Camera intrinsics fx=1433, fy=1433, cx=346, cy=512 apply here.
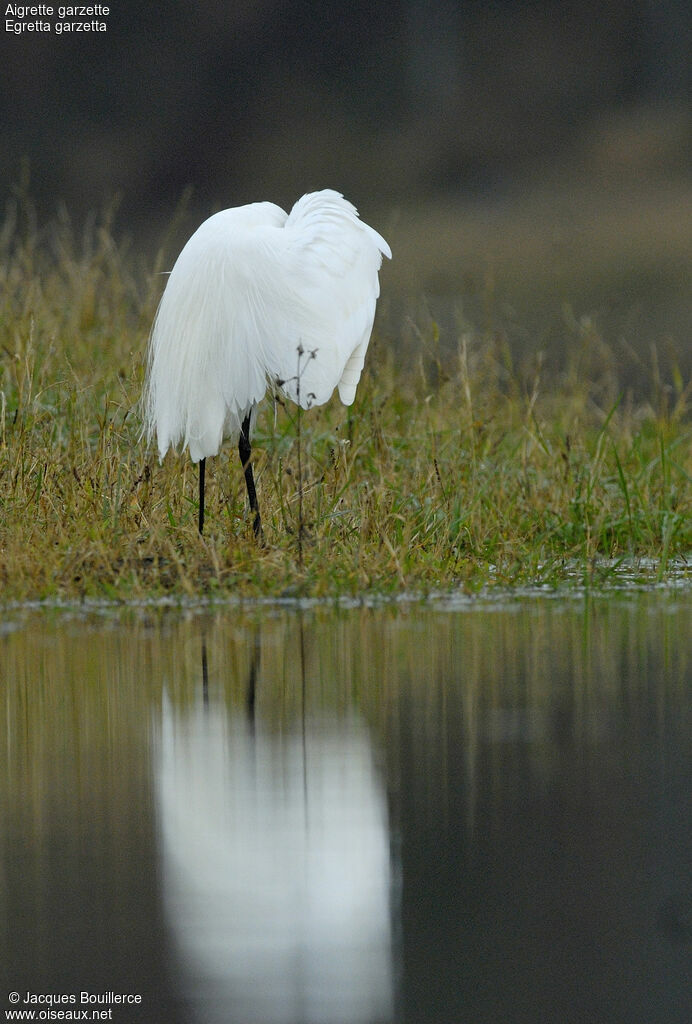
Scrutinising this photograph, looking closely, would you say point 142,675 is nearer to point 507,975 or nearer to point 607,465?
point 507,975

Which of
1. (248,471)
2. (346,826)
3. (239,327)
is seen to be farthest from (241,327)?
(346,826)

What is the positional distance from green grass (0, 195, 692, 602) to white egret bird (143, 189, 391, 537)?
0.36m

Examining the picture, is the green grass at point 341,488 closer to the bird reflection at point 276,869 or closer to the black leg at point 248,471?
the black leg at point 248,471

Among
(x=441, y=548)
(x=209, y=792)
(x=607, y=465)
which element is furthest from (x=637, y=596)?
(x=209, y=792)

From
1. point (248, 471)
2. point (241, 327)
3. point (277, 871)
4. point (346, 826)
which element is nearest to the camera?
point (277, 871)

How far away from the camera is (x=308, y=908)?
86.0 inches

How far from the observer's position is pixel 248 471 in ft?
17.8

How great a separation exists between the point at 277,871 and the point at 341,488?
3611mm

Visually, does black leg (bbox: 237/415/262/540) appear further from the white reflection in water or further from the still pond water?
the white reflection in water

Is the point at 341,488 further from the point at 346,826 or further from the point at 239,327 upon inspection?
the point at 346,826

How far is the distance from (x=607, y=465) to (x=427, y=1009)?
17.6 feet

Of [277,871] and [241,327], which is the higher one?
[241,327]

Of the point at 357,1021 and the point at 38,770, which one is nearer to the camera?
the point at 357,1021

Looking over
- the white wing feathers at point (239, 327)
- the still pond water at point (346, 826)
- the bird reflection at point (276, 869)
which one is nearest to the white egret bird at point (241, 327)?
the white wing feathers at point (239, 327)
